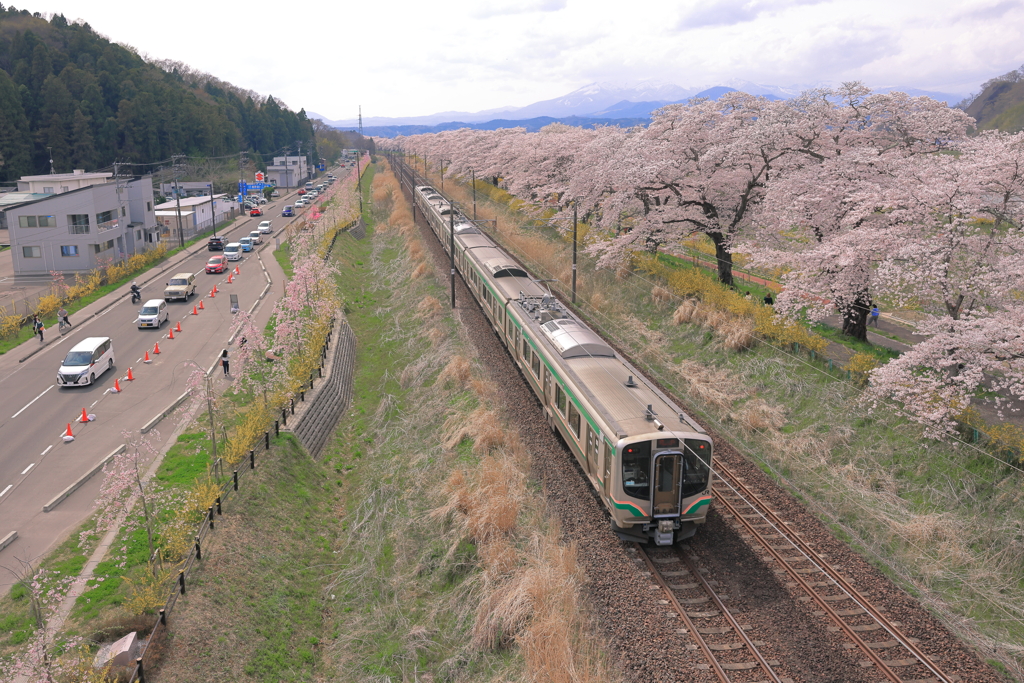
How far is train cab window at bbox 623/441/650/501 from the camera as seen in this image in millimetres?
Result: 12617

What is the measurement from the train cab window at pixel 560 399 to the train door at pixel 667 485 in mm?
4309

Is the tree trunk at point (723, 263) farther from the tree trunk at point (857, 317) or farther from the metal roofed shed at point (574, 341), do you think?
the metal roofed shed at point (574, 341)

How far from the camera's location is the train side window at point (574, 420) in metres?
15.5

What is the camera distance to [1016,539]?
43.5ft

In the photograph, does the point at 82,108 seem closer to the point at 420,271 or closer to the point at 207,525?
the point at 420,271

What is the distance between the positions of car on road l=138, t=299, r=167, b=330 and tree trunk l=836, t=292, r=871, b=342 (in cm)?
2943

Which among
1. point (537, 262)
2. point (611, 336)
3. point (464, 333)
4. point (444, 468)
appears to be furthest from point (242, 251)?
point (444, 468)

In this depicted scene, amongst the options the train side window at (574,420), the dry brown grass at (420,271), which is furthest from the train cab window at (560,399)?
the dry brown grass at (420,271)

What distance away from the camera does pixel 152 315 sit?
30594 mm

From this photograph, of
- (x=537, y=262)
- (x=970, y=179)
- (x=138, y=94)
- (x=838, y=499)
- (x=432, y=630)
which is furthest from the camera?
(x=138, y=94)

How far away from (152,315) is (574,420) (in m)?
24.0

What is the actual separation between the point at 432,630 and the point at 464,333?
1682cm

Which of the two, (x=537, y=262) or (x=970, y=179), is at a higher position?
(x=970, y=179)

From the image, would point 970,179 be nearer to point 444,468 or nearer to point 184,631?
point 444,468
